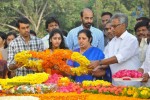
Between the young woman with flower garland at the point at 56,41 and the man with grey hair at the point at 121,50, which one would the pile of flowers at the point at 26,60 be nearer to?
the young woman with flower garland at the point at 56,41

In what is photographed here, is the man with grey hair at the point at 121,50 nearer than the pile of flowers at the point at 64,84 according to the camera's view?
No

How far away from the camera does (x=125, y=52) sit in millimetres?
7023

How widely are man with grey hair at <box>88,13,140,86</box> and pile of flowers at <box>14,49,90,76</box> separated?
0.52 ft

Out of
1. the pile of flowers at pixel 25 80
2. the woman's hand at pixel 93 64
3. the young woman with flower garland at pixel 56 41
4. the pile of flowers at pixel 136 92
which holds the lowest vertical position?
the pile of flowers at pixel 136 92

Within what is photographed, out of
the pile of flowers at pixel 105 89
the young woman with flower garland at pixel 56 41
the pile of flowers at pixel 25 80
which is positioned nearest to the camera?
the pile of flowers at pixel 105 89

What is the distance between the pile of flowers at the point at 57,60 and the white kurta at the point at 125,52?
0.59 metres

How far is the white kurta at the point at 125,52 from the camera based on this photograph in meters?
7.04

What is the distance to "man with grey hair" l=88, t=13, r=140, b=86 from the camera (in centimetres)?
696

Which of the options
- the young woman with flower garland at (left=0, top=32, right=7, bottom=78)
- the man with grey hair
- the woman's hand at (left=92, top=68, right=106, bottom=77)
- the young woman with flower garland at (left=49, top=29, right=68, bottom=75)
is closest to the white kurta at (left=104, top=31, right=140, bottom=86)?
the man with grey hair

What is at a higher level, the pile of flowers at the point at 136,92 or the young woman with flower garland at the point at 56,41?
the young woman with flower garland at the point at 56,41

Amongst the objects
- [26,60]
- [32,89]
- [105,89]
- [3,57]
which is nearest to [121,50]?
[105,89]

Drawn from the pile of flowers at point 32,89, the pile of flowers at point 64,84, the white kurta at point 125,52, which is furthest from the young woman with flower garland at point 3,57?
the white kurta at point 125,52

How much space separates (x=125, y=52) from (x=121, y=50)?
0.23 feet

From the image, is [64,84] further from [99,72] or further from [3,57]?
[3,57]
